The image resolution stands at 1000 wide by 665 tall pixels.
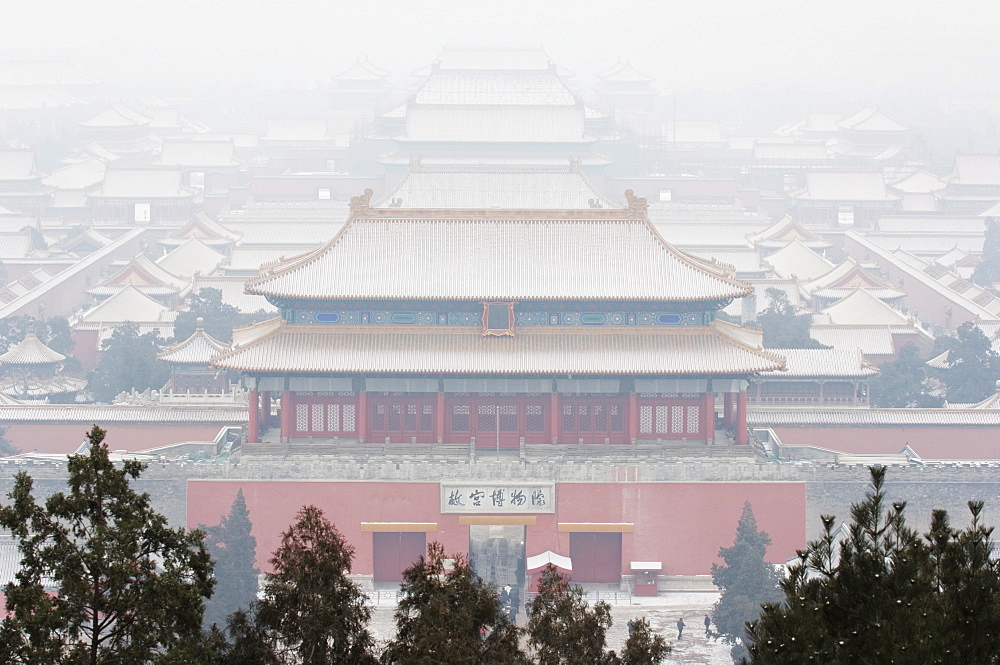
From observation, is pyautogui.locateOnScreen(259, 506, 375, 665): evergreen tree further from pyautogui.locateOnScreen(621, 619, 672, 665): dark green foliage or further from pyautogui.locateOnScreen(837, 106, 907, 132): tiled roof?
pyautogui.locateOnScreen(837, 106, 907, 132): tiled roof

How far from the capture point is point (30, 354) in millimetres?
39562

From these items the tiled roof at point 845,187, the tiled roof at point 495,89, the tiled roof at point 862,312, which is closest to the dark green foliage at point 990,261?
the tiled roof at point 845,187

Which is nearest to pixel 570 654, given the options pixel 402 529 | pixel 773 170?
pixel 402 529

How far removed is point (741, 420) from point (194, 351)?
12.8 meters

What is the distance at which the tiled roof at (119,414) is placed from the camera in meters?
34.0

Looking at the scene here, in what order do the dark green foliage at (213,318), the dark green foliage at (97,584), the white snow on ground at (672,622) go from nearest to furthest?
the dark green foliage at (97,584)
the white snow on ground at (672,622)
the dark green foliage at (213,318)

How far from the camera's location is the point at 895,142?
90.6 metres

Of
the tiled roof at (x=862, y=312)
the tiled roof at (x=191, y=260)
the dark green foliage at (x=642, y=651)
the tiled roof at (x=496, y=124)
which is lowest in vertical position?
the dark green foliage at (x=642, y=651)

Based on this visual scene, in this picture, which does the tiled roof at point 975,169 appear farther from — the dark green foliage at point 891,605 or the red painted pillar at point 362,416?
the dark green foliage at point 891,605

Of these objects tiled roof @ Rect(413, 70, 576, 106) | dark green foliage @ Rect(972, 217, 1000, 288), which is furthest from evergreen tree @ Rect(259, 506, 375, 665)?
tiled roof @ Rect(413, 70, 576, 106)

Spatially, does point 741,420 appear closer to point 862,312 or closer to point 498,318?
point 498,318

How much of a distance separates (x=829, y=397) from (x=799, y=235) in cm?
2491

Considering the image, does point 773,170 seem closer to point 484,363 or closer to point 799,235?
point 799,235

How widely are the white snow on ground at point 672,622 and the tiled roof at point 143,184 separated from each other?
144 feet
